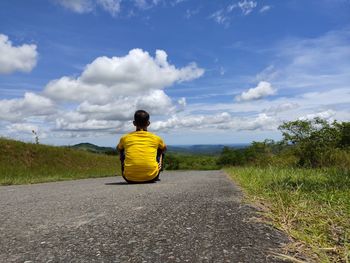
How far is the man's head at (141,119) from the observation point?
7.66 meters

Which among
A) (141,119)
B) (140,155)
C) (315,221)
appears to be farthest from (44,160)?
(315,221)

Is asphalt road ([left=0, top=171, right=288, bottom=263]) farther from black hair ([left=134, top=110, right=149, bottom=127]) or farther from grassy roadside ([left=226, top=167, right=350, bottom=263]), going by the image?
black hair ([left=134, top=110, right=149, bottom=127])

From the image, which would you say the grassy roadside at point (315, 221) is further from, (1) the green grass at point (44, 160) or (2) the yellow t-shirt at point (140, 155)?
(1) the green grass at point (44, 160)

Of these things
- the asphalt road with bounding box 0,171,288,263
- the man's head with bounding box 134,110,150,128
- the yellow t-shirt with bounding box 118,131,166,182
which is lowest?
the asphalt road with bounding box 0,171,288,263

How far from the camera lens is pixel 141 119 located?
7711 mm

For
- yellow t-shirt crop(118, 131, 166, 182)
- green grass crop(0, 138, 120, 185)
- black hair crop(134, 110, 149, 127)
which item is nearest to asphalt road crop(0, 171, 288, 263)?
yellow t-shirt crop(118, 131, 166, 182)

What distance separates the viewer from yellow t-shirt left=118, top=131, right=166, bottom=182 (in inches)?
287

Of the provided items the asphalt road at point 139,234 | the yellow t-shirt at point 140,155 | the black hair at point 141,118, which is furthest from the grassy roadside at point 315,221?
the black hair at point 141,118

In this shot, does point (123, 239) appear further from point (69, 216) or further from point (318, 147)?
point (318, 147)

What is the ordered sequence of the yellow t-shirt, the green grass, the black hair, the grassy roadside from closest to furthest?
1. the grassy roadside
2. the yellow t-shirt
3. the black hair
4. the green grass

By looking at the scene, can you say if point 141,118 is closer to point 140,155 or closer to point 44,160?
point 140,155

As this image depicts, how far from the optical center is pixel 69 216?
3279 millimetres

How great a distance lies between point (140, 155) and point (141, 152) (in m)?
0.06

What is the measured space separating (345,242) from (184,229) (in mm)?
1026
